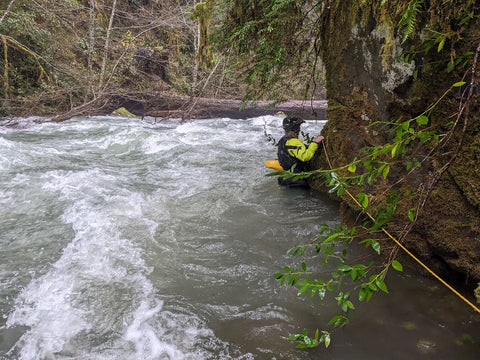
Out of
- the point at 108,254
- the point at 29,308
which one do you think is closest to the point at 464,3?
the point at 108,254

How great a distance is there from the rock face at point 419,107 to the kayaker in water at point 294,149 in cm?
99

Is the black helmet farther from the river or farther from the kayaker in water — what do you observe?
the river

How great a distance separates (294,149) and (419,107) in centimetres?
254

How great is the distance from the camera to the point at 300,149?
5289mm

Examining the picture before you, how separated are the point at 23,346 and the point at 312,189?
442 centimetres

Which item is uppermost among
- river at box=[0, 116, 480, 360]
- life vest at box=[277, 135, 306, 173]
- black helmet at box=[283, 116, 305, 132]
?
black helmet at box=[283, 116, 305, 132]

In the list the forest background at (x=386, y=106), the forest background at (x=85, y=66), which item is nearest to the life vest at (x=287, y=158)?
the forest background at (x=386, y=106)

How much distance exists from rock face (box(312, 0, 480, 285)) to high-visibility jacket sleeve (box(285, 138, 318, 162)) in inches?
37.6

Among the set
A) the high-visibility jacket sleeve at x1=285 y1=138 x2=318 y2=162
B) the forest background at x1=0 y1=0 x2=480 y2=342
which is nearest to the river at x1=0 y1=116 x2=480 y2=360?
the forest background at x1=0 y1=0 x2=480 y2=342

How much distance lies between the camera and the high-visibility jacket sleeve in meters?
5.15

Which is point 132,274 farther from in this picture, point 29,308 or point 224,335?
point 224,335

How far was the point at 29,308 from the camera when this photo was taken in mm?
3025

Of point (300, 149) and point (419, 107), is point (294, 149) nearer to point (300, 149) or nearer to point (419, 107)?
point (300, 149)

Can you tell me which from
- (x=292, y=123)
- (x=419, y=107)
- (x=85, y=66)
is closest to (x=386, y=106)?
(x=419, y=107)
